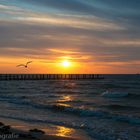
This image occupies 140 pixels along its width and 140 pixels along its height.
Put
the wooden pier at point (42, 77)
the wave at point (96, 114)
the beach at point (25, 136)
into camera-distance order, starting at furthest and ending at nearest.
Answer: the wooden pier at point (42, 77)
the wave at point (96, 114)
the beach at point (25, 136)

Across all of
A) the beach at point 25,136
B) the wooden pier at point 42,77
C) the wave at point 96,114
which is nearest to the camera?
the beach at point 25,136

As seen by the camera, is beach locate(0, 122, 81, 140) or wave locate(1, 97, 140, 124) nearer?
beach locate(0, 122, 81, 140)

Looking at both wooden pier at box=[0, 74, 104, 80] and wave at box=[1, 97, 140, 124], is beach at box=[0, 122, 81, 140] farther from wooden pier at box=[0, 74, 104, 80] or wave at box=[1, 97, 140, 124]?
wooden pier at box=[0, 74, 104, 80]

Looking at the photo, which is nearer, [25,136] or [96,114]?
[25,136]

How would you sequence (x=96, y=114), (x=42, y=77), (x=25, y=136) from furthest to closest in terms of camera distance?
(x=42, y=77) < (x=96, y=114) < (x=25, y=136)

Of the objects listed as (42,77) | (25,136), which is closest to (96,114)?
(25,136)

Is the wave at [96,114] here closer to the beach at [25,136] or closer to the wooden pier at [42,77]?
the beach at [25,136]

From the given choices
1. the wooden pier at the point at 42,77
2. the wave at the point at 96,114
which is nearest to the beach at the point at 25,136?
the wave at the point at 96,114

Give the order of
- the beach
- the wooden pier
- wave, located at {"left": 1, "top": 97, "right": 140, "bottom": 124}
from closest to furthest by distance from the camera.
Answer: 1. the beach
2. wave, located at {"left": 1, "top": 97, "right": 140, "bottom": 124}
3. the wooden pier

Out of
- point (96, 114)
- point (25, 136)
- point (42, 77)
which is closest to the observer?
point (25, 136)

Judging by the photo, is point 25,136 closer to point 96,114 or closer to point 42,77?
point 96,114

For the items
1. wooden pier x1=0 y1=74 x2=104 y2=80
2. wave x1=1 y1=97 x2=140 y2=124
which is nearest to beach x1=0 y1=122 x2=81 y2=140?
wave x1=1 y1=97 x2=140 y2=124

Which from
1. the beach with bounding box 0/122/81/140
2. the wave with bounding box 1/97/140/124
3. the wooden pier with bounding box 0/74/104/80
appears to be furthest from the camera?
the wooden pier with bounding box 0/74/104/80

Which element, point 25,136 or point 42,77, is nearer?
point 25,136
